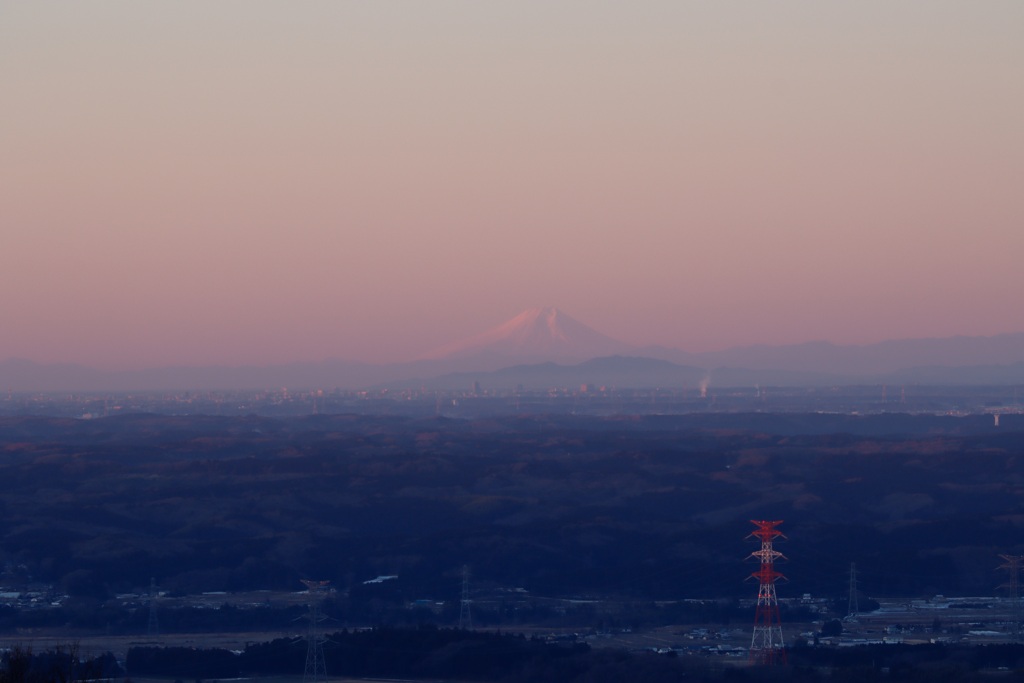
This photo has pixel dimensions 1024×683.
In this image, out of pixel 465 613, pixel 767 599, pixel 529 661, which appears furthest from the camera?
pixel 465 613

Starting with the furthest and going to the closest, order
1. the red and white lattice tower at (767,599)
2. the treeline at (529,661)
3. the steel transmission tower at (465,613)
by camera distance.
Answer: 1. the steel transmission tower at (465,613)
2. the treeline at (529,661)
3. the red and white lattice tower at (767,599)

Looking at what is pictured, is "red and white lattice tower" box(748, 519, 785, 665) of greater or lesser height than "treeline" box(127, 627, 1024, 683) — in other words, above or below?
above

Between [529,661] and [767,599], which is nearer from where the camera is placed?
[767,599]

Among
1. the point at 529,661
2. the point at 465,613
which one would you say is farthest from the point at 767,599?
the point at 465,613

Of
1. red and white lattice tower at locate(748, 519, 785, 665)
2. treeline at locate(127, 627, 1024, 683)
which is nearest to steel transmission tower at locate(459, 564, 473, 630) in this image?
treeline at locate(127, 627, 1024, 683)

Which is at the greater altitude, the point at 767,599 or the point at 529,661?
the point at 767,599

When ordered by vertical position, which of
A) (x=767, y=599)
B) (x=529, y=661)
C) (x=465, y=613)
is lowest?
(x=465, y=613)

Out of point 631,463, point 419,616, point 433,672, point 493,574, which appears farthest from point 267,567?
point 631,463

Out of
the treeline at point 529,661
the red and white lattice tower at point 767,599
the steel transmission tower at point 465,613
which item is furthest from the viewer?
the steel transmission tower at point 465,613

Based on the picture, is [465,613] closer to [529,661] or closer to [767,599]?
[529,661]

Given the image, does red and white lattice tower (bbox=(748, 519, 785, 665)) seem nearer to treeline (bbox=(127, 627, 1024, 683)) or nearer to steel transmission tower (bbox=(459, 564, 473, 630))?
treeline (bbox=(127, 627, 1024, 683))

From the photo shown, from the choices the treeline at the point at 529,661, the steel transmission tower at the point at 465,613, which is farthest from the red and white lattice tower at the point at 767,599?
the steel transmission tower at the point at 465,613

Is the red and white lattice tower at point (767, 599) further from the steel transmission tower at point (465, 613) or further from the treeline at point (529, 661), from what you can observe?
the steel transmission tower at point (465, 613)
